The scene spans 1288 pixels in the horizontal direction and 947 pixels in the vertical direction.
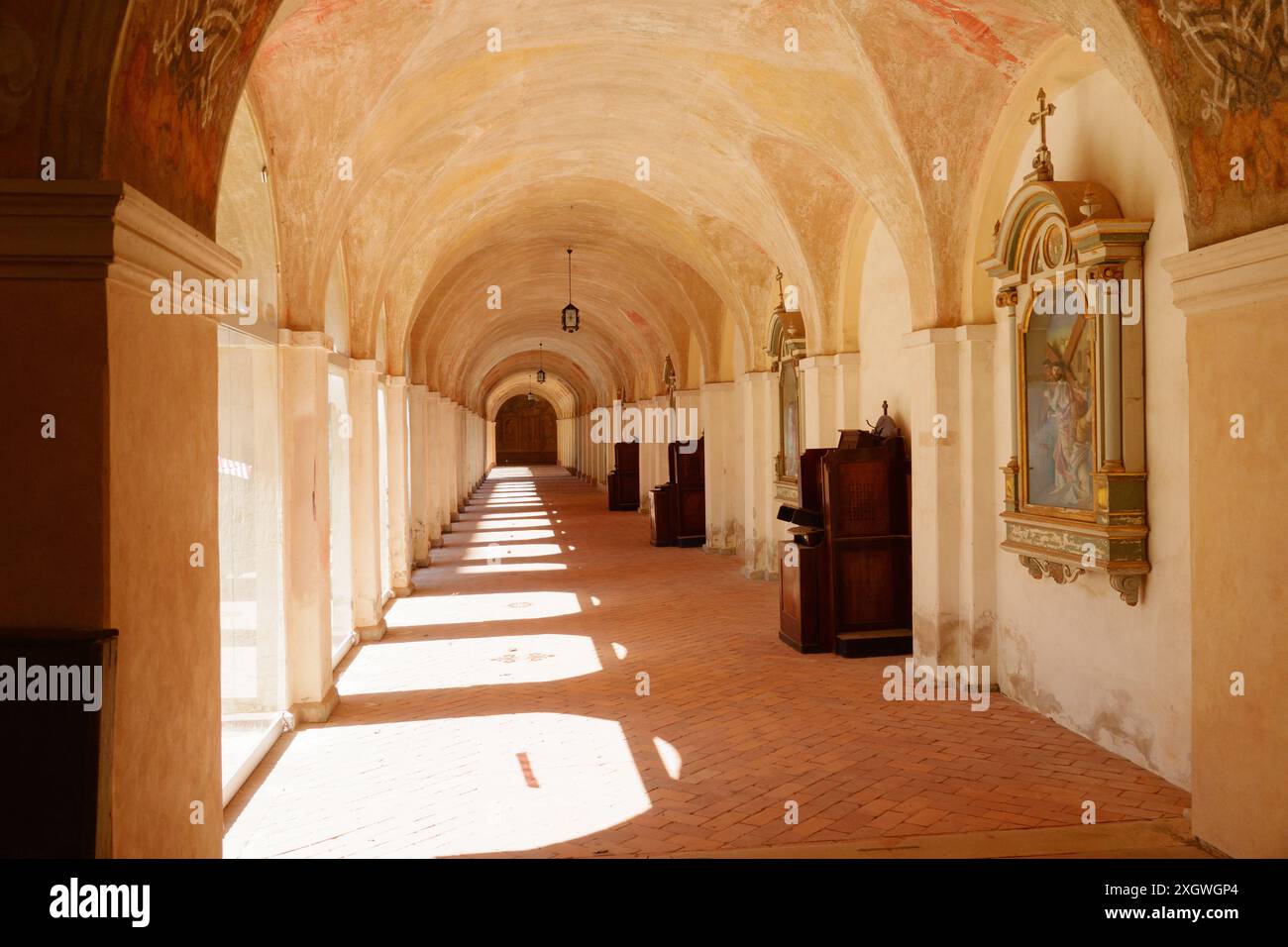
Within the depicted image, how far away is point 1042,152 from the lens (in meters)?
6.68

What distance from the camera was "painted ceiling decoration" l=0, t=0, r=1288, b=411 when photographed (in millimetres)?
3438

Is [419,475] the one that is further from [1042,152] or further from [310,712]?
[1042,152]

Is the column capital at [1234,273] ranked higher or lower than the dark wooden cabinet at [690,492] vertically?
higher

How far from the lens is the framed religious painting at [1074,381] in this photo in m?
6.05

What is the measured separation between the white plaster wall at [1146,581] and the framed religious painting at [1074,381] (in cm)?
11

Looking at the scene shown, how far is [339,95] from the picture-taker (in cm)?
685

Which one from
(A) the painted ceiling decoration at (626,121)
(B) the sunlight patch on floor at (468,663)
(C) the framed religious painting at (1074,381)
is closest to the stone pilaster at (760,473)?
(A) the painted ceiling decoration at (626,121)

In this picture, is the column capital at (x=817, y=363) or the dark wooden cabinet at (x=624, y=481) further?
the dark wooden cabinet at (x=624, y=481)

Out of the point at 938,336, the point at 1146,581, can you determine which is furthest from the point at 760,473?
the point at 1146,581

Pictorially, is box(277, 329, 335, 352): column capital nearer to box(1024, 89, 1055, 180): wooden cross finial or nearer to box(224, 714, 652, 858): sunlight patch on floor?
box(224, 714, 652, 858): sunlight patch on floor

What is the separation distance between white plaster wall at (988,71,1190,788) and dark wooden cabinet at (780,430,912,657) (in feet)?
7.45

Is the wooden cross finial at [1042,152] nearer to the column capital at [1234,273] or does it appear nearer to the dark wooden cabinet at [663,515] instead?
the column capital at [1234,273]

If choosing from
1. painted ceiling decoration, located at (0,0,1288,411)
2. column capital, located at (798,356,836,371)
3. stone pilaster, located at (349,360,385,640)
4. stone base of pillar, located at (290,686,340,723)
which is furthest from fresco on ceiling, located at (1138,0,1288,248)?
stone pilaster, located at (349,360,385,640)

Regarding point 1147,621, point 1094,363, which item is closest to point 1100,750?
point 1147,621
